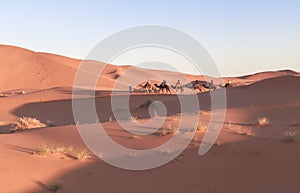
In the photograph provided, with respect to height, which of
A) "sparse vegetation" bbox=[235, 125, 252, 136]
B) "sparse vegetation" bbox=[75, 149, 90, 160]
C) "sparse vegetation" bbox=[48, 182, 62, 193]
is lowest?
"sparse vegetation" bbox=[48, 182, 62, 193]

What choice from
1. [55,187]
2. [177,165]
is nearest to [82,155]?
[55,187]

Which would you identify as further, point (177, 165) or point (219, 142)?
point (219, 142)

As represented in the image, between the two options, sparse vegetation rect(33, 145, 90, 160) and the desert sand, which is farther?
sparse vegetation rect(33, 145, 90, 160)

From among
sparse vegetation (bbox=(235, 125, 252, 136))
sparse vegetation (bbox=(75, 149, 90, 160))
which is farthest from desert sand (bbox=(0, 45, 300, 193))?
sparse vegetation (bbox=(75, 149, 90, 160))

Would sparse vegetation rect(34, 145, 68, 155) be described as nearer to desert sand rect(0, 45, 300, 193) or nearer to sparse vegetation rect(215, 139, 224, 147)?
desert sand rect(0, 45, 300, 193)

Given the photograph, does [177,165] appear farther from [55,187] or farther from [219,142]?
[55,187]

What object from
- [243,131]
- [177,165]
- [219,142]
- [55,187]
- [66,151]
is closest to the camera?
[55,187]

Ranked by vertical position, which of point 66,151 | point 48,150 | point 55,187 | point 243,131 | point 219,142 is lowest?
point 55,187

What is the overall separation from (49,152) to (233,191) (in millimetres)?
4316

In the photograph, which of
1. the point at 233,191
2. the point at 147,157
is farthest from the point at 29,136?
the point at 233,191

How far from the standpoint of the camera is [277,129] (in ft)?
38.8

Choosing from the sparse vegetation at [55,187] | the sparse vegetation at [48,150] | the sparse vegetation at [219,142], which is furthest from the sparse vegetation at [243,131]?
the sparse vegetation at [55,187]

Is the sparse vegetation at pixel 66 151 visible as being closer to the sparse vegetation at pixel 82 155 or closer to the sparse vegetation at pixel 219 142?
the sparse vegetation at pixel 82 155

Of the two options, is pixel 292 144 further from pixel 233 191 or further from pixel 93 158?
pixel 93 158
